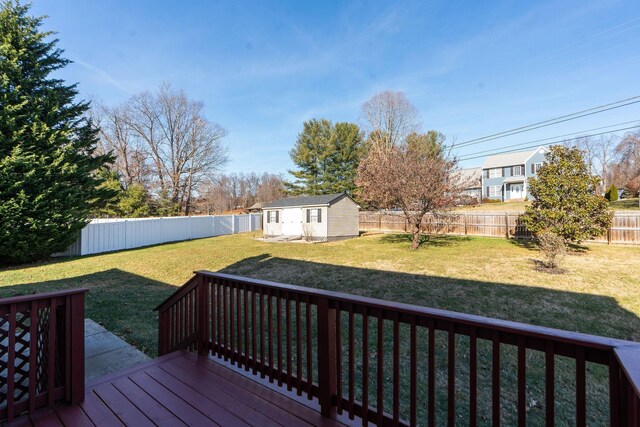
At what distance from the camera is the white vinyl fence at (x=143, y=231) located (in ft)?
43.5

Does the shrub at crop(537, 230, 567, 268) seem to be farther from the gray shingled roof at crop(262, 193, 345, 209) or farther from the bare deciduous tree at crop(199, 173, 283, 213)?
the bare deciduous tree at crop(199, 173, 283, 213)

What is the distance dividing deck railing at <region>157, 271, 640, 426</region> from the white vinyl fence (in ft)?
40.7

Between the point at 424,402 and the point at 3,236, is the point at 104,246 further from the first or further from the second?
the point at 424,402

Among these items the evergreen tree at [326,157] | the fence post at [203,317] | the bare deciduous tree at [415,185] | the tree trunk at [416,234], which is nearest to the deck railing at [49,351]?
the fence post at [203,317]

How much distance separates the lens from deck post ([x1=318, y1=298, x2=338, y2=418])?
2236mm

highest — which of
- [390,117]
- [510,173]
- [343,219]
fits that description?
[390,117]

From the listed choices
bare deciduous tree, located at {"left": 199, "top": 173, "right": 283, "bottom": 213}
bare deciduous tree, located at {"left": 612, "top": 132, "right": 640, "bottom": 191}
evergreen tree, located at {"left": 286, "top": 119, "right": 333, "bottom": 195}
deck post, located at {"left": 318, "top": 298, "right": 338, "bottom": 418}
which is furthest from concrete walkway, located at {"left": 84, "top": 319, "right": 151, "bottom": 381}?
bare deciduous tree, located at {"left": 199, "top": 173, "right": 283, "bottom": 213}

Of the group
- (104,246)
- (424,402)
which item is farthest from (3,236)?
(424,402)

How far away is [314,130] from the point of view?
28922 mm

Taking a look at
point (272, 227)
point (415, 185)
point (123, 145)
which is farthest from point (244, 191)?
point (415, 185)

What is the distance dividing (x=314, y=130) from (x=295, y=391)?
2799 centimetres

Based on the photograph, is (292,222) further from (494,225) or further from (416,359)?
(416,359)

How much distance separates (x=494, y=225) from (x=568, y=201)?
18.2ft

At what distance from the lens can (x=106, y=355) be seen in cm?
373
